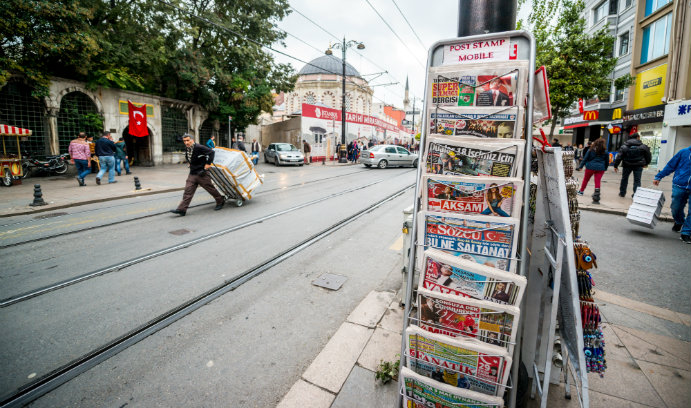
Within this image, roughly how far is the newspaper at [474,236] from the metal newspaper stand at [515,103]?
0.24 feet

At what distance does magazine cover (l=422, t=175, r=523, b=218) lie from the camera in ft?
5.98

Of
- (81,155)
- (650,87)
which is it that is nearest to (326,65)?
(650,87)

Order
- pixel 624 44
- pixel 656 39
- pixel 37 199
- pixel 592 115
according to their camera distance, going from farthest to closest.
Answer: pixel 592 115, pixel 624 44, pixel 656 39, pixel 37 199

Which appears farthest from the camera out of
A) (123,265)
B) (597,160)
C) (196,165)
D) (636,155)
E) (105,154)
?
(105,154)

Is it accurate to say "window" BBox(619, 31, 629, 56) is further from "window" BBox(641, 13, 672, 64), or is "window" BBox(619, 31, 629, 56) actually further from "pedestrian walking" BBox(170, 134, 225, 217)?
"pedestrian walking" BBox(170, 134, 225, 217)

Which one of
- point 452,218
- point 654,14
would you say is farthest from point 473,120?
point 654,14

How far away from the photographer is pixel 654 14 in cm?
1912

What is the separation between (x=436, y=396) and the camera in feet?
5.90

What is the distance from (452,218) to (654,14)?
26.8 metres

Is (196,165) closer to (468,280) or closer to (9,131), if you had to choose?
(468,280)

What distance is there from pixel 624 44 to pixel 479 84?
33104 mm

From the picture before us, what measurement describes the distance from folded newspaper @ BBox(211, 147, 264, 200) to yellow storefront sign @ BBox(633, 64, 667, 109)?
22825 millimetres

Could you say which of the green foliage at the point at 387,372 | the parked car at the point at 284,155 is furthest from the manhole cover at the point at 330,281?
the parked car at the point at 284,155

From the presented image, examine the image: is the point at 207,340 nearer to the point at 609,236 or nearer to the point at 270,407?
the point at 270,407
